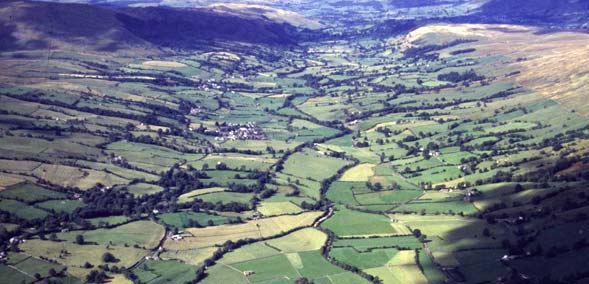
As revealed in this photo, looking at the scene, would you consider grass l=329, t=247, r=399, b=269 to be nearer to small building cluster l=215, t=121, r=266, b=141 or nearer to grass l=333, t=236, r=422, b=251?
grass l=333, t=236, r=422, b=251

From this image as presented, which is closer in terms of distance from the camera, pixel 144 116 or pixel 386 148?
pixel 386 148

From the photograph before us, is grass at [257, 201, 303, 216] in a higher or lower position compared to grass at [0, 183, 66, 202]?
lower

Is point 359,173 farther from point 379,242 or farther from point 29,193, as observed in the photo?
point 29,193

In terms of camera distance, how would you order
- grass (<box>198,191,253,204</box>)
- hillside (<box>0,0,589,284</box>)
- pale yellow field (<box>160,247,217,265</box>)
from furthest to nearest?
grass (<box>198,191,253,204</box>) → pale yellow field (<box>160,247,217,265</box>) → hillside (<box>0,0,589,284</box>)

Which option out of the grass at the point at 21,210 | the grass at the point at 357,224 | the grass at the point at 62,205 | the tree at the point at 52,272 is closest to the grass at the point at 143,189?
the grass at the point at 62,205

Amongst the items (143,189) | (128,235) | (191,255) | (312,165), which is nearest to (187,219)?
(128,235)

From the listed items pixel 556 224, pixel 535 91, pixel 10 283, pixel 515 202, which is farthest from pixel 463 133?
pixel 10 283

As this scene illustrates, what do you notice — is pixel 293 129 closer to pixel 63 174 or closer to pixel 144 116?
pixel 144 116

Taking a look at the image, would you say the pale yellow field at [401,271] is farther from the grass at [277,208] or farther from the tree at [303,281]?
the grass at [277,208]

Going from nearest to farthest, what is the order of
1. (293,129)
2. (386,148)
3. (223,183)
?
(223,183), (386,148), (293,129)

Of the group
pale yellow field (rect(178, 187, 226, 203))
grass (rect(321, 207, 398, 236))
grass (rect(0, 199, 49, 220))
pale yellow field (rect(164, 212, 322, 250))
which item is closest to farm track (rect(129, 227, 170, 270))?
pale yellow field (rect(164, 212, 322, 250))

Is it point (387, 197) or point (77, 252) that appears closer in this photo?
point (77, 252)
